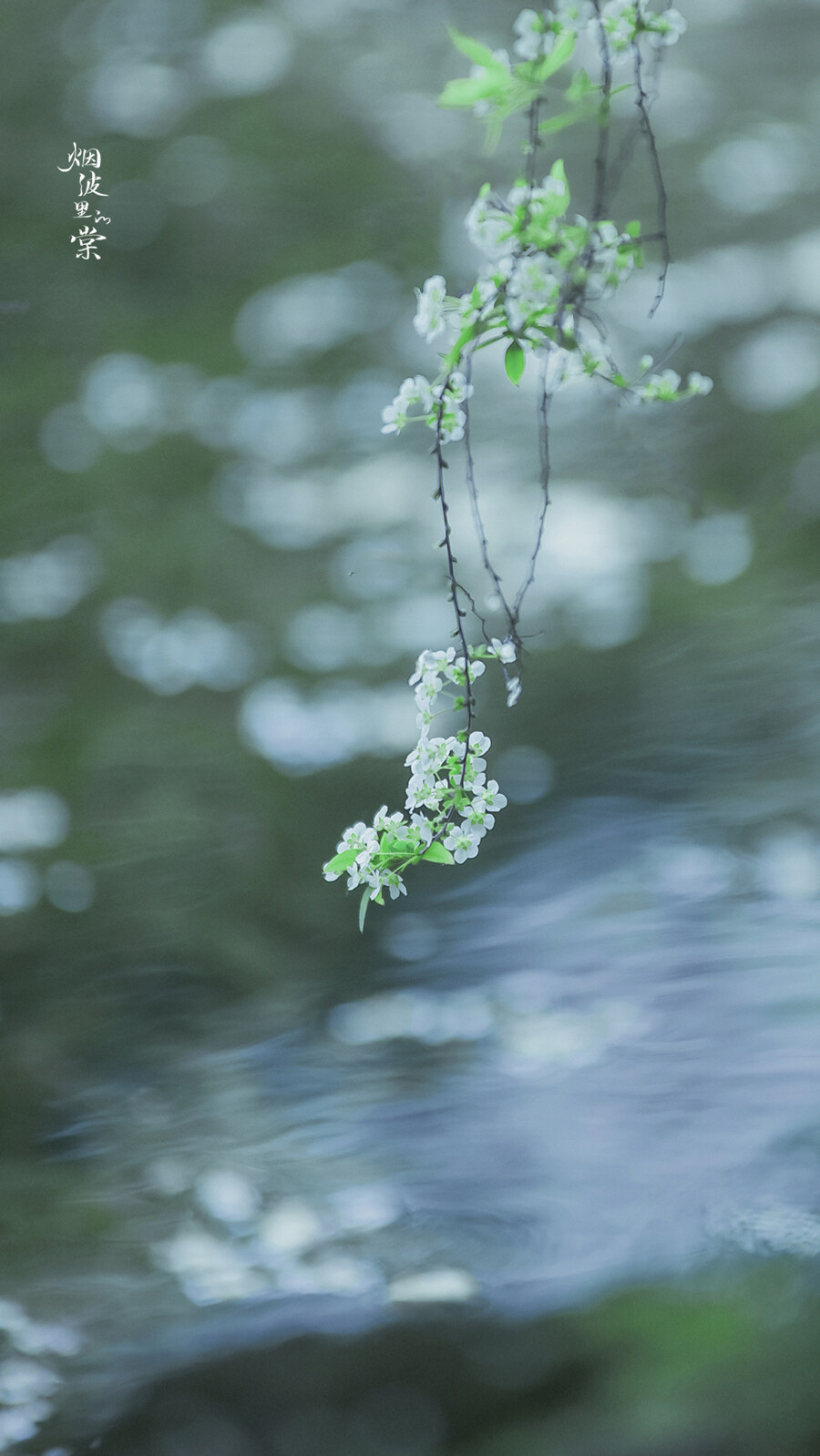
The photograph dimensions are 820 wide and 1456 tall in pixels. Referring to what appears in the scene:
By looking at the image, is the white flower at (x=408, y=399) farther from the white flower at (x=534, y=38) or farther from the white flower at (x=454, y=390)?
the white flower at (x=534, y=38)

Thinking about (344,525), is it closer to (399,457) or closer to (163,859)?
(399,457)

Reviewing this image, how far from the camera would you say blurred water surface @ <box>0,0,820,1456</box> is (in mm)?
1497

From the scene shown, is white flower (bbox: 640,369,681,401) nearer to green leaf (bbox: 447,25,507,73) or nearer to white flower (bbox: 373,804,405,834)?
green leaf (bbox: 447,25,507,73)

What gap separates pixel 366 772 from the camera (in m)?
2.06

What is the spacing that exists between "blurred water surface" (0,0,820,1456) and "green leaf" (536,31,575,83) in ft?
4.32

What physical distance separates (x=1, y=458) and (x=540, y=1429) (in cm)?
196

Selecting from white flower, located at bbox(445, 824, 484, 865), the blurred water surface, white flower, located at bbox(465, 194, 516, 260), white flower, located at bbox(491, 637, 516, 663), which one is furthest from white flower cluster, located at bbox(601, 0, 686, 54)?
the blurred water surface

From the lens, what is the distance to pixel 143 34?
265cm

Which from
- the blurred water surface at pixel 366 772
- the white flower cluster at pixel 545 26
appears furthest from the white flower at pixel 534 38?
the blurred water surface at pixel 366 772

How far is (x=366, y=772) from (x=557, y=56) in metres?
1.53

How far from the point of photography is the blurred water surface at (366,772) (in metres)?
1.50

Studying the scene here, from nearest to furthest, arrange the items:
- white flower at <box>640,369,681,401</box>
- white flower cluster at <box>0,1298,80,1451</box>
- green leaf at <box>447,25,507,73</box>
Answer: green leaf at <box>447,25,507,73</box>, white flower at <box>640,369,681,401</box>, white flower cluster at <box>0,1298,80,1451</box>

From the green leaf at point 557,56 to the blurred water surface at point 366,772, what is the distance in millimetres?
1318

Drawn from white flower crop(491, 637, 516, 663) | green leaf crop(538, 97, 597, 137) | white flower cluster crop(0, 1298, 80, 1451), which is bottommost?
white flower cluster crop(0, 1298, 80, 1451)
